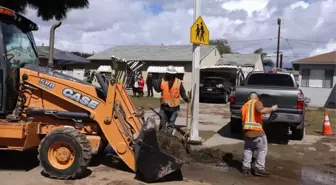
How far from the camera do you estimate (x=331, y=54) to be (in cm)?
2848

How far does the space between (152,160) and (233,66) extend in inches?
905

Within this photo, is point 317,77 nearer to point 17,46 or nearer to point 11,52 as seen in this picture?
point 17,46

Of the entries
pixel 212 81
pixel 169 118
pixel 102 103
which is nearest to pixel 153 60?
pixel 212 81

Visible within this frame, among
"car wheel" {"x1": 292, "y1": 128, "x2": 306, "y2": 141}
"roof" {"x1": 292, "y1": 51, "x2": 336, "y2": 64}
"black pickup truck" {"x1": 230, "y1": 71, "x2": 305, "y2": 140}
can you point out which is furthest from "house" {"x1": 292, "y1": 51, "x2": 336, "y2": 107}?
"black pickup truck" {"x1": 230, "y1": 71, "x2": 305, "y2": 140}

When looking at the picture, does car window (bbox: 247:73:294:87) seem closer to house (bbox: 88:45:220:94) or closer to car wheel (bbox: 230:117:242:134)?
car wheel (bbox: 230:117:242:134)

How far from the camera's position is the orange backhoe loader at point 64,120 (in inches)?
251

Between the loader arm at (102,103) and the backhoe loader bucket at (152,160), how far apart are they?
26 cm

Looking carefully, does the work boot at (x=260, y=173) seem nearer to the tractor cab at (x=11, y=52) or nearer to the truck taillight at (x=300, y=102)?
the truck taillight at (x=300, y=102)

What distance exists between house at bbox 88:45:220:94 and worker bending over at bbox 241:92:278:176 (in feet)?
74.8

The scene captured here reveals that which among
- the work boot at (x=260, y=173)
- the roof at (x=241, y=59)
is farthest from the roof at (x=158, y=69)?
the work boot at (x=260, y=173)

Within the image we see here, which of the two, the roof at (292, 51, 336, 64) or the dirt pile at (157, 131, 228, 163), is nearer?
the dirt pile at (157, 131, 228, 163)

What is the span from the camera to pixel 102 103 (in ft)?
22.0

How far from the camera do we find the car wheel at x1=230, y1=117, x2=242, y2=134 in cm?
1161

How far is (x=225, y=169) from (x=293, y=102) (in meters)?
3.36
